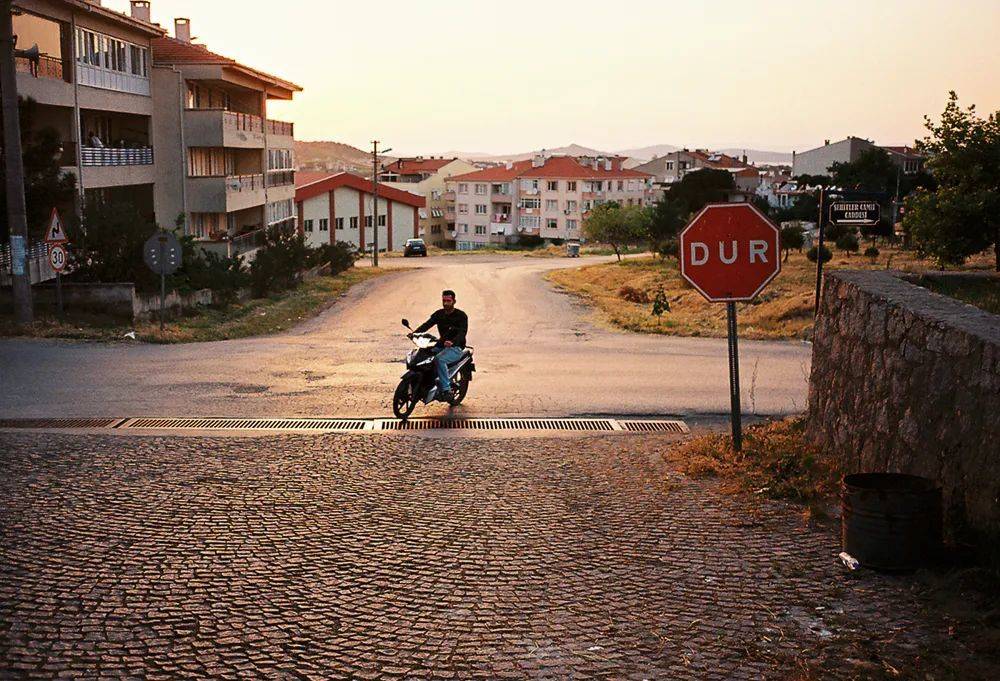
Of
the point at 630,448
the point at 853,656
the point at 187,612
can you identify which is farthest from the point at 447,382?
the point at 853,656

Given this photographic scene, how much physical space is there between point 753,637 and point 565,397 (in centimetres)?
960

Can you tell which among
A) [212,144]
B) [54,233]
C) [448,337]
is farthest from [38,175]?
[212,144]

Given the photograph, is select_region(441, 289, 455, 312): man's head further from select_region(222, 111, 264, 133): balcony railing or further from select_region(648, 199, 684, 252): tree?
select_region(648, 199, 684, 252): tree

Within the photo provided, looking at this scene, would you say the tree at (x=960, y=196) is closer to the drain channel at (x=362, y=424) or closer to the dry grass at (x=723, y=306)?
the dry grass at (x=723, y=306)

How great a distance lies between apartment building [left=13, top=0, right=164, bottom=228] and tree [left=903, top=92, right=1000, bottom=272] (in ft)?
69.4

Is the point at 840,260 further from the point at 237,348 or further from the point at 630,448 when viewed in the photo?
the point at 630,448

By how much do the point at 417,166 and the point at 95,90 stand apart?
414ft

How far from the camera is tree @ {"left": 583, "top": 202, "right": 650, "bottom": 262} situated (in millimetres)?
79250

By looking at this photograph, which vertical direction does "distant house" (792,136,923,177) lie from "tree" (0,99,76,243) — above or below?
above

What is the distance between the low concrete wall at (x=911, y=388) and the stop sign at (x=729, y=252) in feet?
2.12

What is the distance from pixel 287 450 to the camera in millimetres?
10953

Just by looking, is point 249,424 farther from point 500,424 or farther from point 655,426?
point 655,426

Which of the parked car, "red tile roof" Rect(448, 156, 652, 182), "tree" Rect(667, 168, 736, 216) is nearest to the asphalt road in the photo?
"tree" Rect(667, 168, 736, 216)

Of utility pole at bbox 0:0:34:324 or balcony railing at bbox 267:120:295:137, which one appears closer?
utility pole at bbox 0:0:34:324
